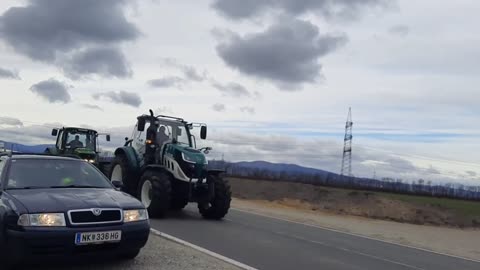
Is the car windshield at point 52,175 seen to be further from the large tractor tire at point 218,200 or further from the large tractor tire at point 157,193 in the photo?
the large tractor tire at point 218,200

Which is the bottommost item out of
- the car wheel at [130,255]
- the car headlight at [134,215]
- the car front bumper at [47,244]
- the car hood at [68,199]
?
the car wheel at [130,255]

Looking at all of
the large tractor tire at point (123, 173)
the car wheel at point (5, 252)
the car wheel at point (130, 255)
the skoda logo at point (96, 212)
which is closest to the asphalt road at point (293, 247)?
the large tractor tire at point (123, 173)

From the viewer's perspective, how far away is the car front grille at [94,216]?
6488mm

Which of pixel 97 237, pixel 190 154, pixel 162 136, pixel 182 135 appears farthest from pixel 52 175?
pixel 182 135

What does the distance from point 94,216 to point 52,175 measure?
5.42 feet

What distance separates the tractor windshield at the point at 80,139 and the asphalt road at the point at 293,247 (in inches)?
366

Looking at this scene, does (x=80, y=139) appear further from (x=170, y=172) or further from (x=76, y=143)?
(x=170, y=172)

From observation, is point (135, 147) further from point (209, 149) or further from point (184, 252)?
point (184, 252)

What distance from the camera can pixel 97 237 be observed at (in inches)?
258

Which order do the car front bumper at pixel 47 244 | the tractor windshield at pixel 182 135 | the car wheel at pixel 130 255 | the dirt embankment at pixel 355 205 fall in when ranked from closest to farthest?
1. the car front bumper at pixel 47 244
2. the car wheel at pixel 130 255
3. the tractor windshield at pixel 182 135
4. the dirt embankment at pixel 355 205

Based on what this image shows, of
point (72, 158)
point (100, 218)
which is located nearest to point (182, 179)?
point (72, 158)

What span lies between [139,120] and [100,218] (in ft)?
28.1

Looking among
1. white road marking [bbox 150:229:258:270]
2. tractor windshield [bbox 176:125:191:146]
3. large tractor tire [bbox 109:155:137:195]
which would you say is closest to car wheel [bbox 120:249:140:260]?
white road marking [bbox 150:229:258:270]

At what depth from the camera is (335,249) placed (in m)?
11.4
